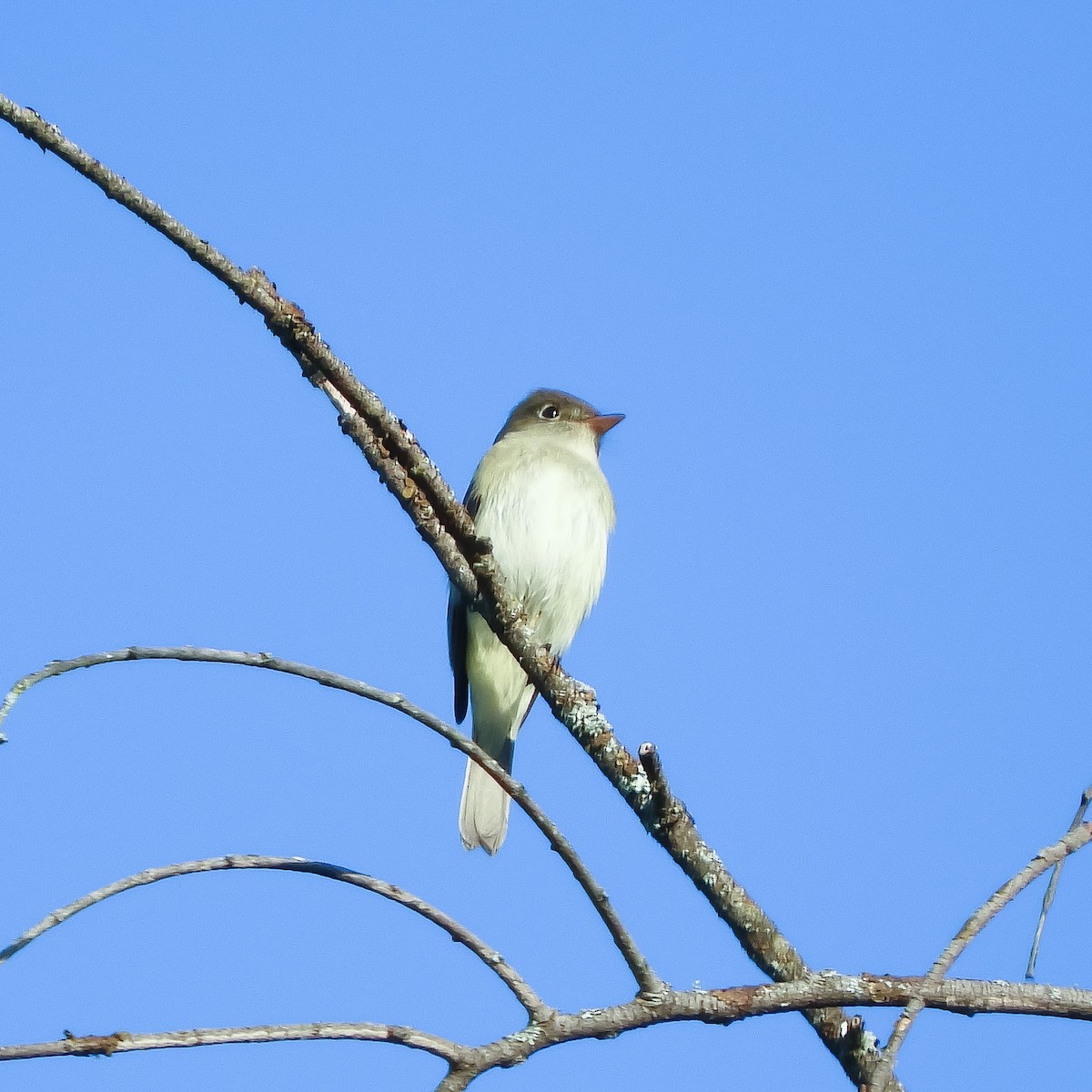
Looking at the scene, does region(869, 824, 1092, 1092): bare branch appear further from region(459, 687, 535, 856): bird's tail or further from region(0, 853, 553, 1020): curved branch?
region(459, 687, 535, 856): bird's tail

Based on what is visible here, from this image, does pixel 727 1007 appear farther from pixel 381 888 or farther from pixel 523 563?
pixel 523 563

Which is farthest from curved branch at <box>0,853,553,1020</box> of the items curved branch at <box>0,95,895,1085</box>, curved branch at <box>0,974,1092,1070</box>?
curved branch at <box>0,95,895,1085</box>

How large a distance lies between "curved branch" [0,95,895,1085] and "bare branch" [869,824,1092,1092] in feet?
2.48

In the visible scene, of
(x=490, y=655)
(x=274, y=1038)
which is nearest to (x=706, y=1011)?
(x=274, y=1038)

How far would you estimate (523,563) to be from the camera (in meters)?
7.03

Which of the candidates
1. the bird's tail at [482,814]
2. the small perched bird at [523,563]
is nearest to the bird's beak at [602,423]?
the small perched bird at [523,563]

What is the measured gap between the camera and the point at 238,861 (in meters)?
2.63

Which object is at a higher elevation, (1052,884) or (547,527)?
(547,527)

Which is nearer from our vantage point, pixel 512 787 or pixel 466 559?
pixel 512 787

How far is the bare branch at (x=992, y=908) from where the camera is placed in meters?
2.55

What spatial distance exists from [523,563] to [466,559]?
3143mm

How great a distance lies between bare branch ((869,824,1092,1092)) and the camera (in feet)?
8.36

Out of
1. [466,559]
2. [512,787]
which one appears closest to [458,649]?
[466,559]

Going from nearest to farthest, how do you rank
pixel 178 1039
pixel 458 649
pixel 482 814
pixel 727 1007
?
pixel 178 1039
pixel 727 1007
pixel 482 814
pixel 458 649
